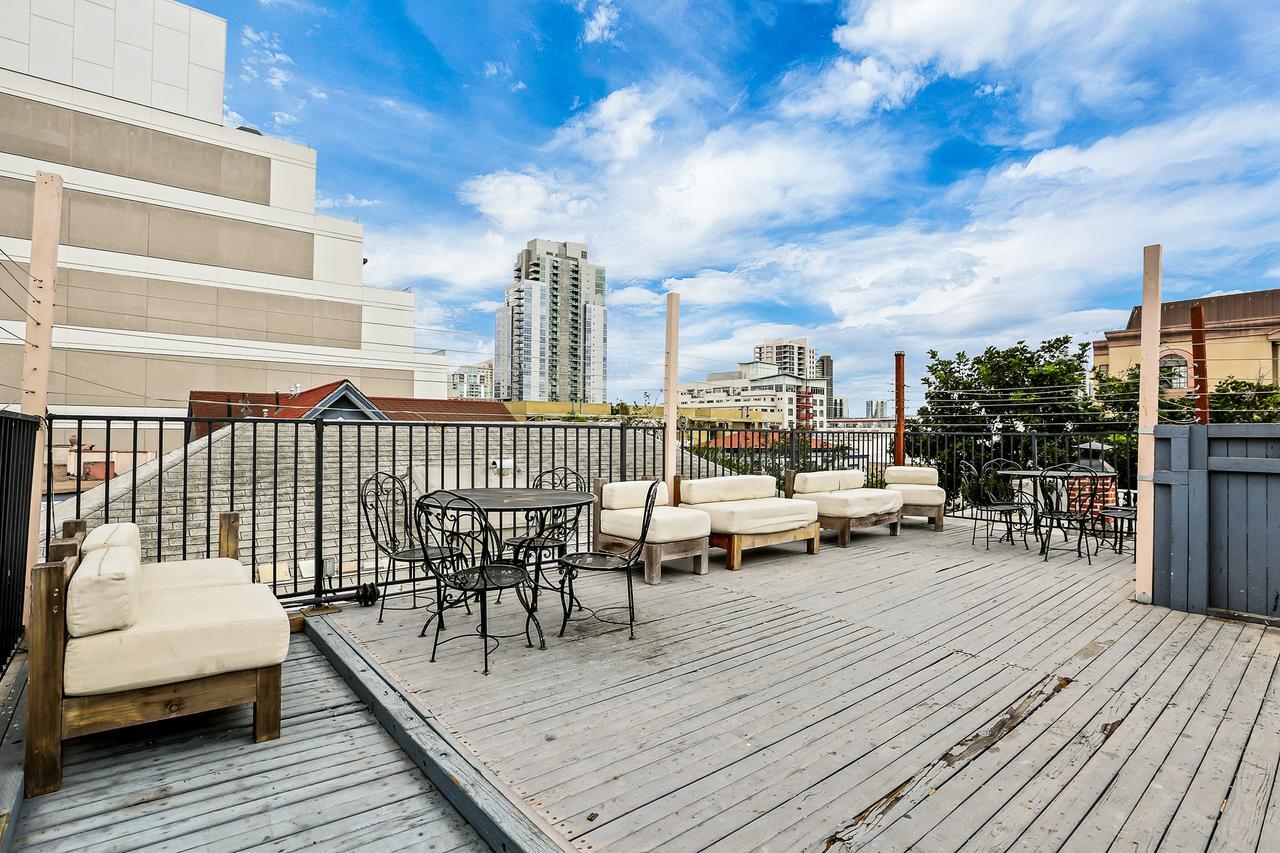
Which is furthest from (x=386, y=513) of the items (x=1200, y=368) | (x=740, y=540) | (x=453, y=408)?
(x=453, y=408)

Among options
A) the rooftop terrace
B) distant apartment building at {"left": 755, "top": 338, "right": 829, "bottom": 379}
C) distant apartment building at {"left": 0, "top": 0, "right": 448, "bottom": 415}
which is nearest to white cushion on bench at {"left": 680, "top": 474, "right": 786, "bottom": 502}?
the rooftop terrace

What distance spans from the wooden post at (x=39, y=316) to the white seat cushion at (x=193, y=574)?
61 cm

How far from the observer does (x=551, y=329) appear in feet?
130

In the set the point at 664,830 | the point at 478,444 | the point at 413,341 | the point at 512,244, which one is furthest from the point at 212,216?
the point at 664,830

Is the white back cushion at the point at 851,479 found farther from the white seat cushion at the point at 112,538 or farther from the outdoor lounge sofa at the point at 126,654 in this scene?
the white seat cushion at the point at 112,538

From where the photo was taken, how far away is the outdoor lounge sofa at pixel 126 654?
1.86 m

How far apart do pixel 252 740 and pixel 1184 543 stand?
17.8 ft

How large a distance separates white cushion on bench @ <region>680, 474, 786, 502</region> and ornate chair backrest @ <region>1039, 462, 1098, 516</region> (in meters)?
2.83

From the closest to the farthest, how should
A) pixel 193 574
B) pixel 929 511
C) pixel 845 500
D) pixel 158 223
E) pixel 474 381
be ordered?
pixel 193 574, pixel 845 500, pixel 929 511, pixel 158 223, pixel 474 381

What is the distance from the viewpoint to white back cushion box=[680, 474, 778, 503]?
5485 mm

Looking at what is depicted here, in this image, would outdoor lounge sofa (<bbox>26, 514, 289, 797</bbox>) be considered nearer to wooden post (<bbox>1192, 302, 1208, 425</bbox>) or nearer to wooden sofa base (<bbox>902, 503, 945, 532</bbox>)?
wooden post (<bbox>1192, 302, 1208, 425</bbox>)

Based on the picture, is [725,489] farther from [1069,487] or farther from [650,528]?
[1069,487]

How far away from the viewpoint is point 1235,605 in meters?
3.74

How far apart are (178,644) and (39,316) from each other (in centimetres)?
208
